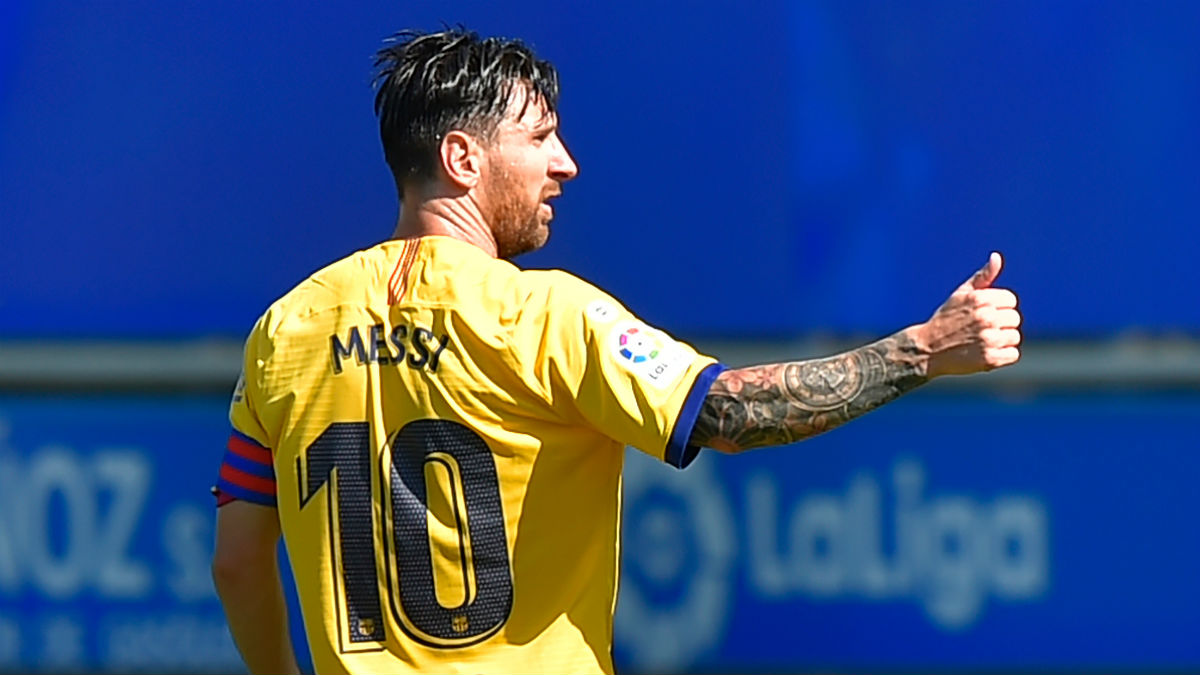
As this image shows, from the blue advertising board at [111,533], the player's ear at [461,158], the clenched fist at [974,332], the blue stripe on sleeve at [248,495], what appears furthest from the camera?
the blue advertising board at [111,533]

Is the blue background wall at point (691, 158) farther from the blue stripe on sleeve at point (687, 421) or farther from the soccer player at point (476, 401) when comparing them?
the blue stripe on sleeve at point (687, 421)

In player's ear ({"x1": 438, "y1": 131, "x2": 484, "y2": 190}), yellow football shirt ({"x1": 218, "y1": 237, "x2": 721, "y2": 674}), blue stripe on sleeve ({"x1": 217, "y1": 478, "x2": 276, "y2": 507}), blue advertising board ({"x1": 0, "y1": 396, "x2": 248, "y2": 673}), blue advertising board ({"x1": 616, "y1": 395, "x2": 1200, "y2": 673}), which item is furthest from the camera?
blue advertising board ({"x1": 0, "y1": 396, "x2": 248, "y2": 673})

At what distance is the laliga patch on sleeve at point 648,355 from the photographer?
5.57 feet

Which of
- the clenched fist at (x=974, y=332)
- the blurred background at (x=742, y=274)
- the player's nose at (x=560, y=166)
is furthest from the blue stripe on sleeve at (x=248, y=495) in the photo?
the blurred background at (x=742, y=274)

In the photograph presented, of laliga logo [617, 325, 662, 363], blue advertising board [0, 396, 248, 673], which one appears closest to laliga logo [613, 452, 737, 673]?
blue advertising board [0, 396, 248, 673]

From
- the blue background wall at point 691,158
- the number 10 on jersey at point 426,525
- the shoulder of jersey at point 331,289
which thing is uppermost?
the blue background wall at point 691,158

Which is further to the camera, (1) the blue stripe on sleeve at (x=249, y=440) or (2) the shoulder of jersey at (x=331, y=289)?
(1) the blue stripe on sleeve at (x=249, y=440)

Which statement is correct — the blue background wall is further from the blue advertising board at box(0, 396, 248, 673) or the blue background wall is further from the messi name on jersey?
the messi name on jersey

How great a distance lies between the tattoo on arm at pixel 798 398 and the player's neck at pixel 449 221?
36 cm

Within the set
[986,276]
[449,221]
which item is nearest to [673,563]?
[449,221]

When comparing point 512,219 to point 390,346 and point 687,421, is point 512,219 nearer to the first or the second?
point 390,346

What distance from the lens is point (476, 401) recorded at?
1.78m

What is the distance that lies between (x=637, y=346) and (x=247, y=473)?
21.3 inches

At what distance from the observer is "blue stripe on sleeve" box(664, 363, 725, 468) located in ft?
5.52
